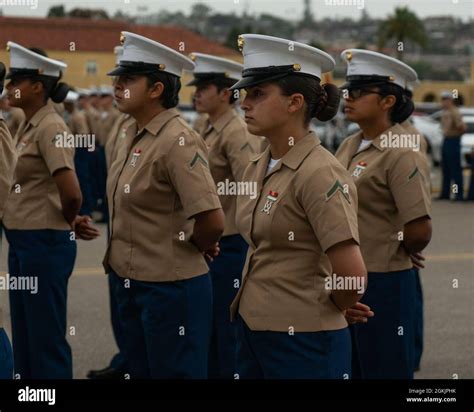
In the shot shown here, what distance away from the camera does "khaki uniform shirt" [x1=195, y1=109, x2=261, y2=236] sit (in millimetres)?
7367

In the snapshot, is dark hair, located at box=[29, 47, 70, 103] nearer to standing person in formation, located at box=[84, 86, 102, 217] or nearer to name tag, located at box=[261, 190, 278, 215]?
name tag, located at box=[261, 190, 278, 215]

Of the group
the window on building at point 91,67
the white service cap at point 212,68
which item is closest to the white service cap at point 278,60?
the white service cap at point 212,68

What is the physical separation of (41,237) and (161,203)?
1.29 m

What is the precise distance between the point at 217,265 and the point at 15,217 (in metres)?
1.42

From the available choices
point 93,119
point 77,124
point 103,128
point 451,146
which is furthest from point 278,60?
point 451,146

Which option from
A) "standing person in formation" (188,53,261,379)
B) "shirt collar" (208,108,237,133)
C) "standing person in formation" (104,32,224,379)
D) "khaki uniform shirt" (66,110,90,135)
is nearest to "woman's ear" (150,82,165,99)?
"standing person in formation" (104,32,224,379)

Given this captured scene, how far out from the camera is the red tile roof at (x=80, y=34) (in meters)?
71.4

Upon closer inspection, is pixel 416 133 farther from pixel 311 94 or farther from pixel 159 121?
pixel 311 94

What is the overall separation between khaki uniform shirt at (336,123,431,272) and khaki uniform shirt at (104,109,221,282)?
34.9 inches

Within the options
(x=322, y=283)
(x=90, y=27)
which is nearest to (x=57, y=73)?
(x=322, y=283)

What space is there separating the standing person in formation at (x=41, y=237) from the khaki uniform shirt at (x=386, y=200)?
1.59 m

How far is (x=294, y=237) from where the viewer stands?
432cm

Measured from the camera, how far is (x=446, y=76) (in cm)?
10569

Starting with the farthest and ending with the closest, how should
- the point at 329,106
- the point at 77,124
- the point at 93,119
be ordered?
the point at 93,119
the point at 77,124
the point at 329,106
